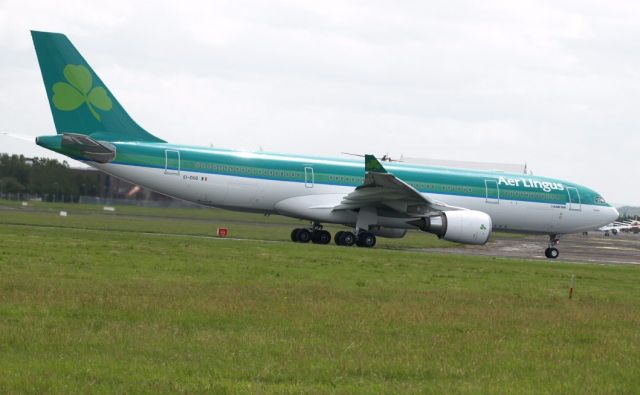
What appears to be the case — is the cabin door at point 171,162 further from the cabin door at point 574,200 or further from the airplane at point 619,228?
the airplane at point 619,228

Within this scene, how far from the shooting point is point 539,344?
11.7m

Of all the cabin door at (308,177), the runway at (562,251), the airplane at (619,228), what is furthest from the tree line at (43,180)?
the airplane at (619,228)

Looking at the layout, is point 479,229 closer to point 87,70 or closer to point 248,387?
point 87,70

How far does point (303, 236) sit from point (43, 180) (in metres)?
48.5

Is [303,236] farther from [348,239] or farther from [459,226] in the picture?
[459,226]

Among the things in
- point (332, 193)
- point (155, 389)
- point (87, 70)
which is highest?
point (87, 70)

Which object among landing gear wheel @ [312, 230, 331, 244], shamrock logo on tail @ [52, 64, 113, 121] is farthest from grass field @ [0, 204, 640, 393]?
landing gear wheel @ [312, 230, 331, 244]

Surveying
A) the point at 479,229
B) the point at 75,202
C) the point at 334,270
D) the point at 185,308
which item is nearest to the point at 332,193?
the point at 479,229

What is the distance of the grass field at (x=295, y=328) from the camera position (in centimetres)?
884

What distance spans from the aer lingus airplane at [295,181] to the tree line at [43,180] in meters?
45.3

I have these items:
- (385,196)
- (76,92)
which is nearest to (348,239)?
(385,196)

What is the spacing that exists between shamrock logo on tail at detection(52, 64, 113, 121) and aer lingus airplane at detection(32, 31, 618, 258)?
3 cm

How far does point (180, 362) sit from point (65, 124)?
23.8m

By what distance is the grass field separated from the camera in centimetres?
884
